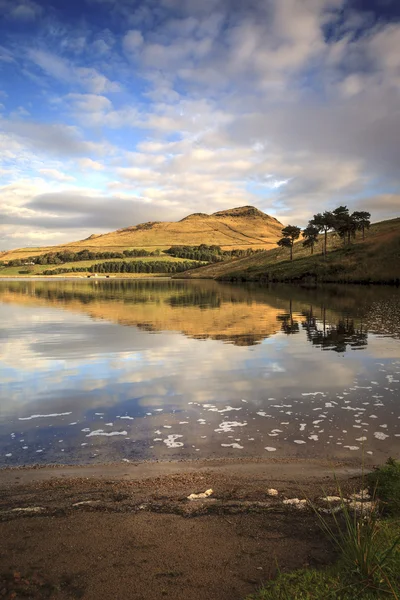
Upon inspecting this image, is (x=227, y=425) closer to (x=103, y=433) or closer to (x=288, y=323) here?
(x=103, y=433)

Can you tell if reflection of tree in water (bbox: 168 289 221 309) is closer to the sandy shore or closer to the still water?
the still water

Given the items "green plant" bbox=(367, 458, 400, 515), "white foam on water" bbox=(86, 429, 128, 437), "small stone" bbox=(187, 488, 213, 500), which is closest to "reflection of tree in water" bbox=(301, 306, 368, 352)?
"white foam on water" bbox=(86, 429, 128, 437)

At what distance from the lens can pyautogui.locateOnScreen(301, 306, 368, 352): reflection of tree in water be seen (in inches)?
1184

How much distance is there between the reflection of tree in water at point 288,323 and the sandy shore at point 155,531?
27581mm

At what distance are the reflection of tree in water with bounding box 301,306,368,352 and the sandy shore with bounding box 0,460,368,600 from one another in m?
20.2

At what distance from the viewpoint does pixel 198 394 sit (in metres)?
18.2

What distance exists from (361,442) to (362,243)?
150 m

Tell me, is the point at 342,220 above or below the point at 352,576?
above

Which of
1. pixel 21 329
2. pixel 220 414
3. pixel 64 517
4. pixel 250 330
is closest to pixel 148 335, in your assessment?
pixel 250 330

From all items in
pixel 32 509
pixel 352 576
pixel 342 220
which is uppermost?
pixel 342 220

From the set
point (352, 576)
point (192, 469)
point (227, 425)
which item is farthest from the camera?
point (227, 425)

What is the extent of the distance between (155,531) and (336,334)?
29938 mm

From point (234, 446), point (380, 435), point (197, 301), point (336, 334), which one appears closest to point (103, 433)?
point (234, 446)

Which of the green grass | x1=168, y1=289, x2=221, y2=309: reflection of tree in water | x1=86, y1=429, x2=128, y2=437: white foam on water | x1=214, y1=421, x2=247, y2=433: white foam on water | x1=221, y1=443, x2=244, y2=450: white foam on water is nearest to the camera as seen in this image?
the green grass
